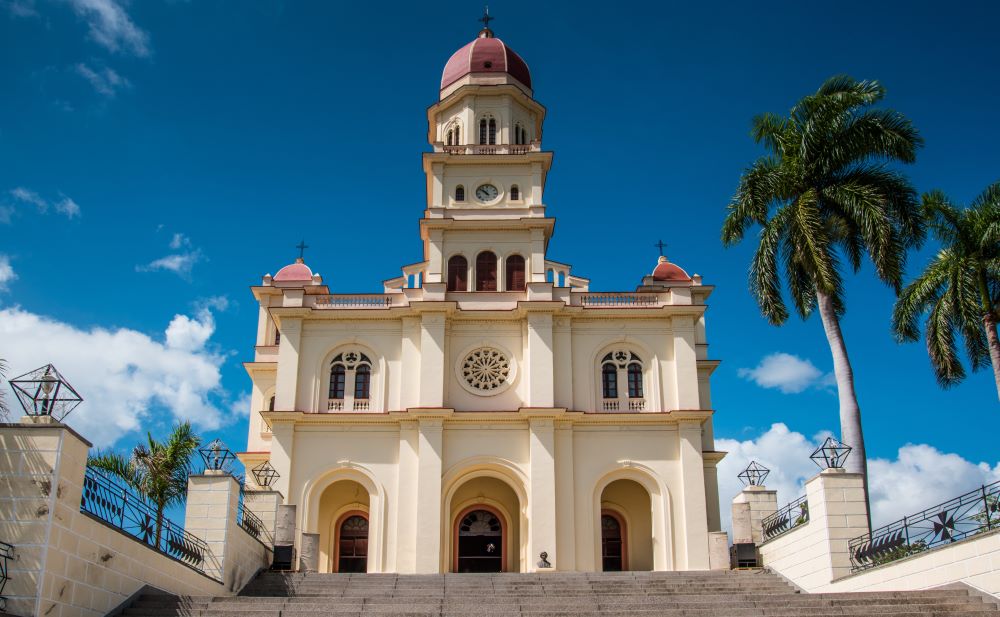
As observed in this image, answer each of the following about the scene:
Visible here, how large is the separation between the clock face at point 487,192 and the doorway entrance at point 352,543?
13.0 m

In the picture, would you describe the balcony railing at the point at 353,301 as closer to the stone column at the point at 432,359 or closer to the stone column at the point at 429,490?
the stone column at the point at 432,359

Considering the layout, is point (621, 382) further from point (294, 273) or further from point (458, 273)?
point (294, 273)

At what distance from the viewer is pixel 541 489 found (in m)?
31.9

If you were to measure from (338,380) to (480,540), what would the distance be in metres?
7.58

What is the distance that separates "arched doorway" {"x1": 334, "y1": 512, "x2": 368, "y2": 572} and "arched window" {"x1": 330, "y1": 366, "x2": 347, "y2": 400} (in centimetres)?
423

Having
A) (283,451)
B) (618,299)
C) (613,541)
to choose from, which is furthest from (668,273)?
(283,451)

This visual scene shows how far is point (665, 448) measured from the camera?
1296 inches

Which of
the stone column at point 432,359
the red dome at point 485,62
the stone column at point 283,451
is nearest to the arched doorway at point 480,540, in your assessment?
the stone column at point 432,359

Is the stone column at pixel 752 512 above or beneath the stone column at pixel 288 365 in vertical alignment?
beneath

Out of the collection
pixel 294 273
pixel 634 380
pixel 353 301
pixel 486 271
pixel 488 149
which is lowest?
pixel 634 380

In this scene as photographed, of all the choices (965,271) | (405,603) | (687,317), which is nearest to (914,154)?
(965,271)

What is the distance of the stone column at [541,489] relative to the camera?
1226 inches

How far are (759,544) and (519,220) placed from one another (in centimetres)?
1582

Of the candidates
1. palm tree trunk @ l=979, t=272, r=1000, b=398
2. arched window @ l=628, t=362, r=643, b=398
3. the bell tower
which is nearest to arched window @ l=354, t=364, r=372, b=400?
the bell tower
